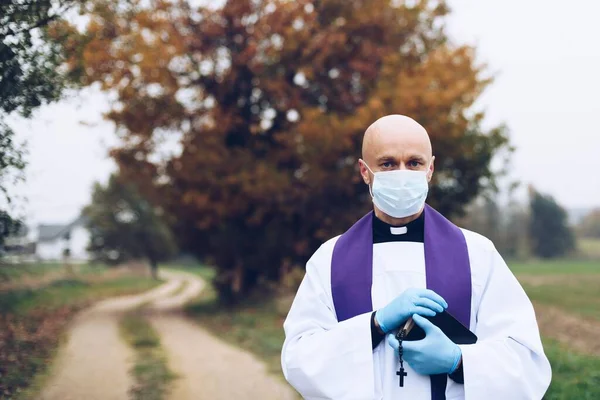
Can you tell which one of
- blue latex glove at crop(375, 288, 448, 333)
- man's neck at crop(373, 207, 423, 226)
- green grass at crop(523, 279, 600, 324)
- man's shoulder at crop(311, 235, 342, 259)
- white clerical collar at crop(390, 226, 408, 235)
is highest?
man's neck at crop(373, 207, 423, 226)

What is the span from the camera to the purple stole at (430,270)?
2.73 m

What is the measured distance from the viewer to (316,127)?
1455 cm

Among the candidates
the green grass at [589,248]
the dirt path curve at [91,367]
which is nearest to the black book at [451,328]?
the dirt path curve at [91,367]

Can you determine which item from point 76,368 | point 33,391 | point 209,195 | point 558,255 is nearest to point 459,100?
point 209,195

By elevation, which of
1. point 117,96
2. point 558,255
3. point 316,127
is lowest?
point 558,255

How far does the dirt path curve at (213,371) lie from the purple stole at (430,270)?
5205 millimetres

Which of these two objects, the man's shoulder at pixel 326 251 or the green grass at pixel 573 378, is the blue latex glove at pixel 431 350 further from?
the green grass at pixel 573 378

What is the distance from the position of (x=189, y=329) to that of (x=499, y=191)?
27.7 ft

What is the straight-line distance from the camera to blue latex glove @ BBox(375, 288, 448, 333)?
2.51 metres

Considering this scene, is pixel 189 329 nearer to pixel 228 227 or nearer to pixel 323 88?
pixel 228 227

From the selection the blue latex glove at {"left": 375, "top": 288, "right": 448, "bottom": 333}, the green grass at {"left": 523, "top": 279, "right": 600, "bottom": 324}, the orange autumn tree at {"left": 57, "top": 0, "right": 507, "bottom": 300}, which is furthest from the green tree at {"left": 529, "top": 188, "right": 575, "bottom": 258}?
the blue latex glove at {"left": 375, "top": 288, "right": 448, "bottom": 333}

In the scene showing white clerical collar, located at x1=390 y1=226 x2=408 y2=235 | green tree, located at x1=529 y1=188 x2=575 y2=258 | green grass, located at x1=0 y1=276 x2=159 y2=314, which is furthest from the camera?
green tree, located at x1=529 y1=188 x2=575 y2=258

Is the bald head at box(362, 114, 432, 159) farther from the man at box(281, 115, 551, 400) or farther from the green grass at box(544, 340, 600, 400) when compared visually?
the green grass at box(544, 340, 600, 400)

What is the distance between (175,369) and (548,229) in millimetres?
55837
